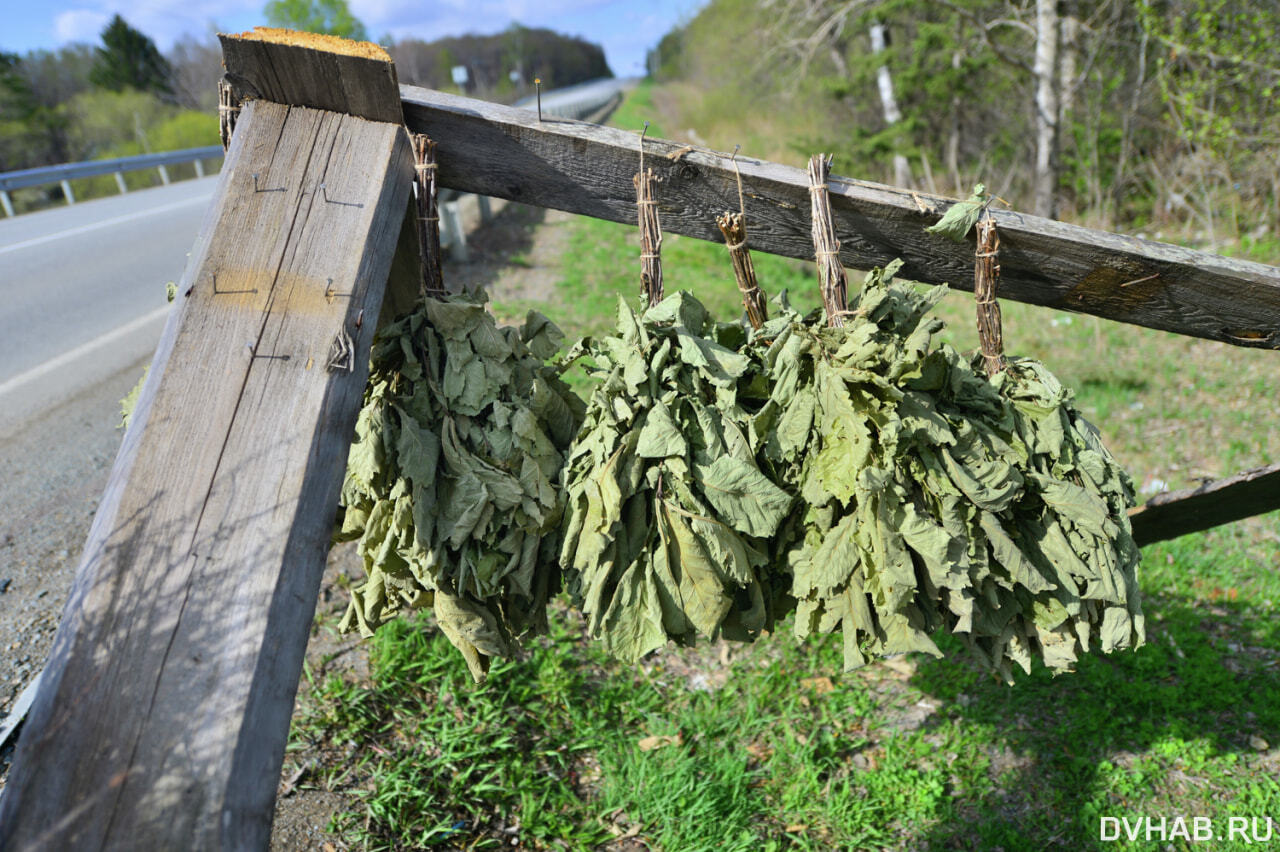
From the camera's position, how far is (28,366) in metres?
5.49

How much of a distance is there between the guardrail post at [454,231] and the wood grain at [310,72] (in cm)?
637

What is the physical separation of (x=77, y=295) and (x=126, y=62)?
3753cm

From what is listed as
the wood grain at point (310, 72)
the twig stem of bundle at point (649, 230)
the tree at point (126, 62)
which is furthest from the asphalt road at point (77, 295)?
the tree at point (126, 62)

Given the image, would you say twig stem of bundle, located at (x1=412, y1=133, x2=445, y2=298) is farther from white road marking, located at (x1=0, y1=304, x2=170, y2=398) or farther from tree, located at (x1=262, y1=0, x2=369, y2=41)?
tree, located at (x1=262, y1=0, x2=369, y2=41)

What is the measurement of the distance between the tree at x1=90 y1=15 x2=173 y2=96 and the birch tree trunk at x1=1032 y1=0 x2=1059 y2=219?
38.6m

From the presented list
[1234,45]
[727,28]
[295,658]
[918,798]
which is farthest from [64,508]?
[727,28]

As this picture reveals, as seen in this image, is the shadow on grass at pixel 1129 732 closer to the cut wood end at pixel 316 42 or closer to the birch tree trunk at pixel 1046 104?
the cut wood end at pixel 316 42

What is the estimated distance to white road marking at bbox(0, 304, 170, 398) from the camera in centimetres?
520

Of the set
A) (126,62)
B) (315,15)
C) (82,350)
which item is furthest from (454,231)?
(126,62)

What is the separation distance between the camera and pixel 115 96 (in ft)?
93.6

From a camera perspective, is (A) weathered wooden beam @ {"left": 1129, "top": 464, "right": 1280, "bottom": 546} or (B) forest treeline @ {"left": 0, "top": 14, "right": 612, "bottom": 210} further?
(B) forest treeline @ {"left": 0, "top": 14, "right": 612, "bottom": 210}

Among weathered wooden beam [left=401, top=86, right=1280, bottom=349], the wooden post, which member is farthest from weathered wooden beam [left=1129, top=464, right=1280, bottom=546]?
the wooden post

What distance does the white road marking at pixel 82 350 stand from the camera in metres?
5.20

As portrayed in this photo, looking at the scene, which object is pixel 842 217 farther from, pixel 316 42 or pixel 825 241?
pixel 316 42
